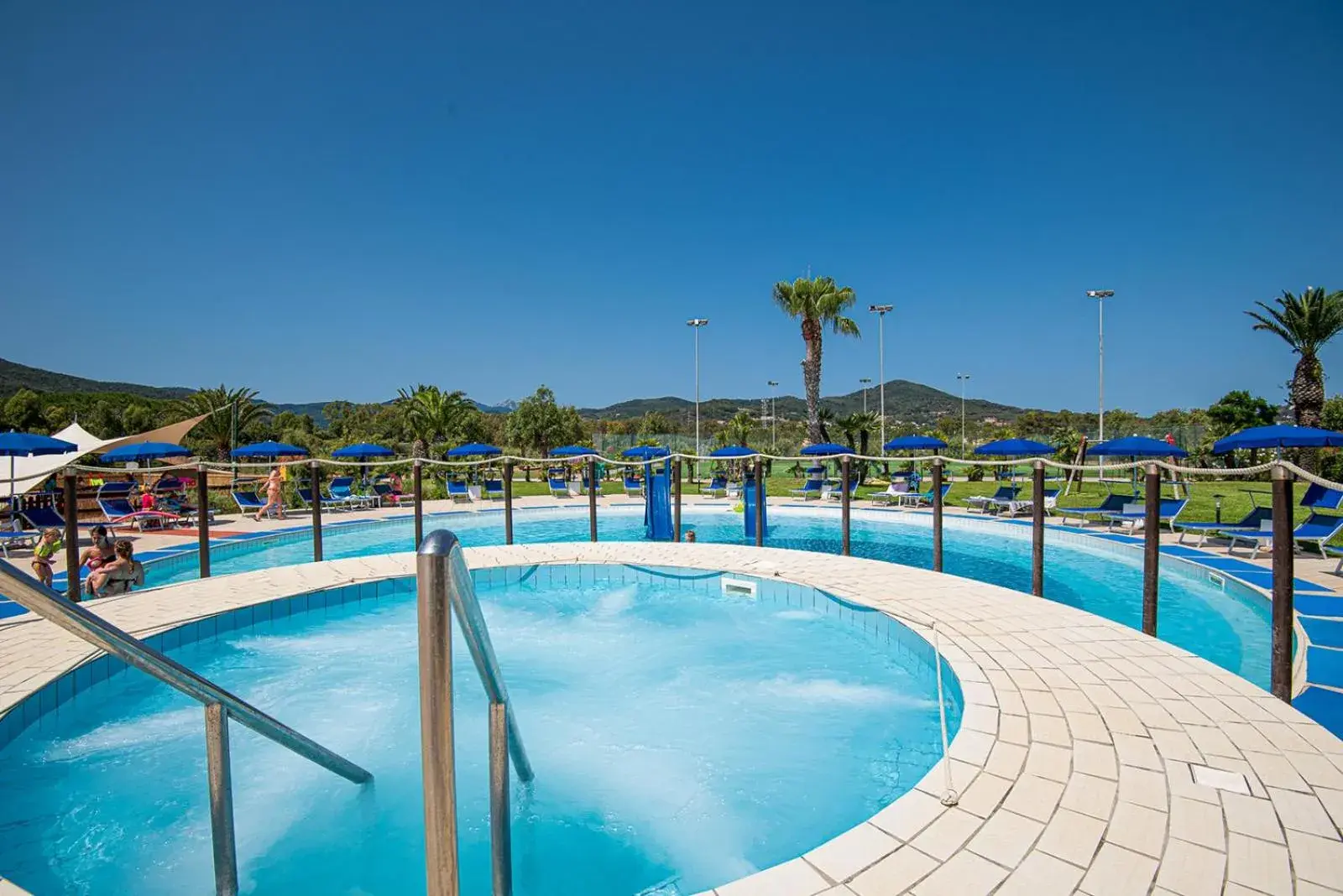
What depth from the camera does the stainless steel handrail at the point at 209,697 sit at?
1.11m

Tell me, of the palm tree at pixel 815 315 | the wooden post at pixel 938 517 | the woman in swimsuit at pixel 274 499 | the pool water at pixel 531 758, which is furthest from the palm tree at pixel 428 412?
the wooden post at pixel 938 517

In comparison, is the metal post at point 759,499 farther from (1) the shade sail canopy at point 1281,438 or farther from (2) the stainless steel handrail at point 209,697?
(1) the shade sail canopy at point 1281,438

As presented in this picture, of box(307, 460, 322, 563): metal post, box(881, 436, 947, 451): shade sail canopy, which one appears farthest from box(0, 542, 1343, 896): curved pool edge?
box(881, 436, 947, 451): shade sail canopy

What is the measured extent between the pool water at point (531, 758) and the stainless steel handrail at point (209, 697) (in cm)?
64

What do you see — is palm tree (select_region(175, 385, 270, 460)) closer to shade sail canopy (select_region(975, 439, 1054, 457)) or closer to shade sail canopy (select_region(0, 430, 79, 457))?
shade sail canopy (select_region(0, 430, 79, 457))

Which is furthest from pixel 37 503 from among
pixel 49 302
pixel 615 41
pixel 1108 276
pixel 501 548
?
pixel 1108 276

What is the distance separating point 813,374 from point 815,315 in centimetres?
233

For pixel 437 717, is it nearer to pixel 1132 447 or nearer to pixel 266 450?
pixel 1132 447

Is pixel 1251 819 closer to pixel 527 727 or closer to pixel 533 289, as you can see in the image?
pixel 527 727

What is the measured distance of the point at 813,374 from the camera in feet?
81.4

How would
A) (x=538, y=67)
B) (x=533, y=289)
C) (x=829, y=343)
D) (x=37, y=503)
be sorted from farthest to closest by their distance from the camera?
(x=533, y=289) < (x=829, y=343) < (x=538, y=67) < (x=37, y=503)

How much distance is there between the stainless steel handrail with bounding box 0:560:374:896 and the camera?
1110mm

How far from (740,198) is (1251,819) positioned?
95.7ft

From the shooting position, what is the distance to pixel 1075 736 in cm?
278
